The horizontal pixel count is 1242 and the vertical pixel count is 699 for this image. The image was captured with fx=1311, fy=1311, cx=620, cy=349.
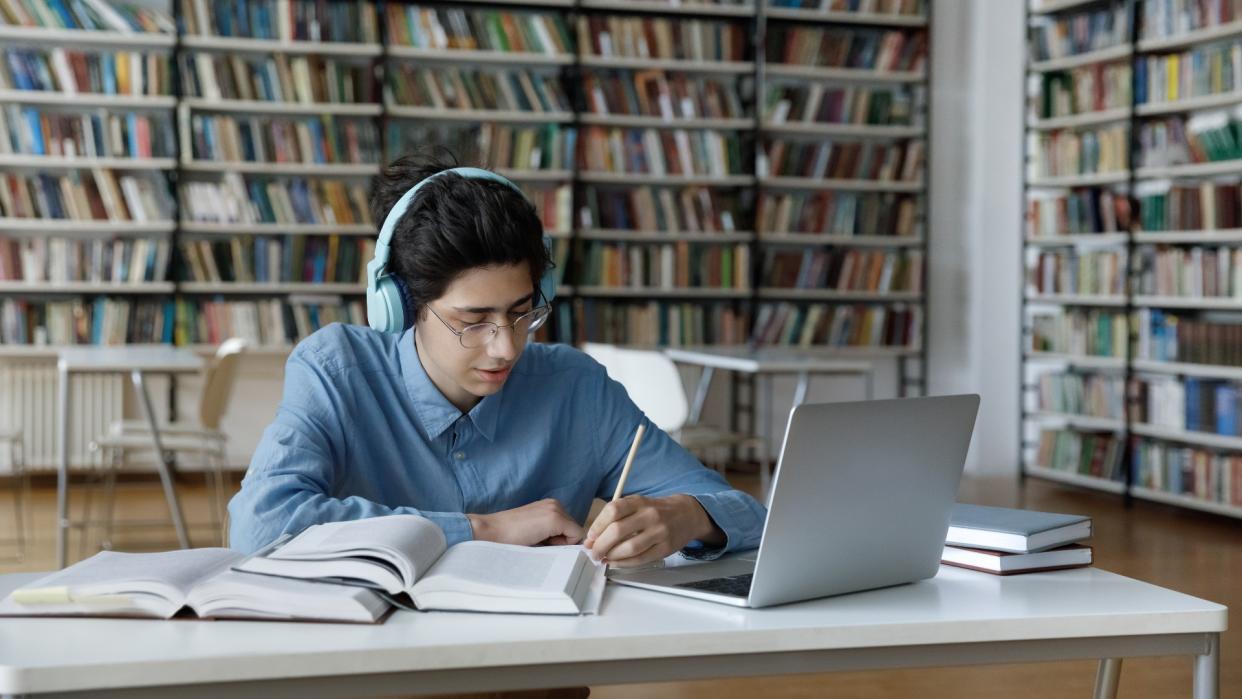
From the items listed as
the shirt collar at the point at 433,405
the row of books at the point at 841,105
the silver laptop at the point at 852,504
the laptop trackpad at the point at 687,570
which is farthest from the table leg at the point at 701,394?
the silver laptop at the point at 852,504

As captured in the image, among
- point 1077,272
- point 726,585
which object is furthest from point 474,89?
point 726,585

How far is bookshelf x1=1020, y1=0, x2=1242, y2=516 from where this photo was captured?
5281 millimetres

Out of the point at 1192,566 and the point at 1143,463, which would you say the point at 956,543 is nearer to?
the point at 1192,566

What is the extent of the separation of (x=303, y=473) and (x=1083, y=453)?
527 centimetres

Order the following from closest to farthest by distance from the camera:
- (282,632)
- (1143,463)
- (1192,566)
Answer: (282,632), (1192,566), (1143,463)

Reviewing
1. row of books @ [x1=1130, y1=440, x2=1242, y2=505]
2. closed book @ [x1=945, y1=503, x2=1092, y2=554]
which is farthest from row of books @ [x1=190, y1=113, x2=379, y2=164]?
closed book @ [x1=945, y1=503, x2=1092, y2=554]

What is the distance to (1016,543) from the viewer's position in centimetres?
131

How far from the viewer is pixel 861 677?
296 centimetres

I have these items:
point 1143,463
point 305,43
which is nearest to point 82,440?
point 305,43

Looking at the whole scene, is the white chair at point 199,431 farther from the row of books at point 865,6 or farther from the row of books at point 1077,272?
the row of books at point 1077,272

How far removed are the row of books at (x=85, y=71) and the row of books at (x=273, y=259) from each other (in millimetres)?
741

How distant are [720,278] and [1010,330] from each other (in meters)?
1.51

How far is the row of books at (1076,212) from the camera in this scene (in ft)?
19.2

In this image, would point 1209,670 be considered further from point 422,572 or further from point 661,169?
point 661,169
